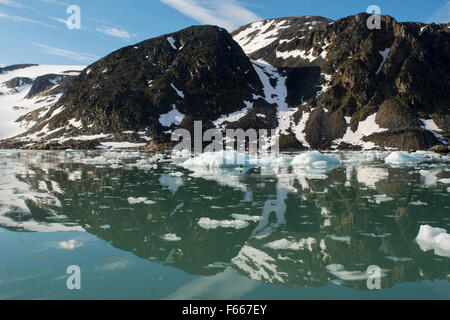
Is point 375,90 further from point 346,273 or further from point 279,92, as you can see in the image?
point 346,273

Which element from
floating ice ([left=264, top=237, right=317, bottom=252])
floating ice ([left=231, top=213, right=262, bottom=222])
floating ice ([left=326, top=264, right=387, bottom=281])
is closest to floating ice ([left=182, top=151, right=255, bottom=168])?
floating ice ([left=231, top=213, right=262, bottom=222])

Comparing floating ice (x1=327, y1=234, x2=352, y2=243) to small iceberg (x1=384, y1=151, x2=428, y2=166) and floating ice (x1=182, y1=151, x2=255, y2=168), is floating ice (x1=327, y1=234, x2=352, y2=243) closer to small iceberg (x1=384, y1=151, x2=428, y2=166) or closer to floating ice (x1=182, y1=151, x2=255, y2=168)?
floating ice (x1=182, y1=151, x2=255, y2=168)

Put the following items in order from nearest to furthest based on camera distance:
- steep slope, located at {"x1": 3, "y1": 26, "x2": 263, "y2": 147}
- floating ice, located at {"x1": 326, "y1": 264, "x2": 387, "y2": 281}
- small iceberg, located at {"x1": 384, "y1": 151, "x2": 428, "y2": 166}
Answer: floating ice, located at {"x1": 326, "y1": 264, "x2": 387, "y2": 281} → small iceberg, located at {"x1": 384, "y1": 151, "x2": 428, "y2": 166} → steep slope, located at {"x1": 3, "y1": 26, "x2": 263, "y2": 147}

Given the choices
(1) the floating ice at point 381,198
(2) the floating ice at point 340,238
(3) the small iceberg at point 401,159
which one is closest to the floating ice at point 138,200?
(2) the floating ice at point 340,238

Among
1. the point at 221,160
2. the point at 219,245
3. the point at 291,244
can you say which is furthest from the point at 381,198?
the point at 221,160

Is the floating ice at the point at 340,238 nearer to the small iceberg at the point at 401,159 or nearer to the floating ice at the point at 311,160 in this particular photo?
the floating ice at the point at 311,160

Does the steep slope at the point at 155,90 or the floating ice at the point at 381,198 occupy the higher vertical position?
the steep slope at the point at 155,90
